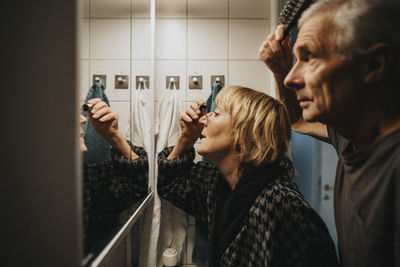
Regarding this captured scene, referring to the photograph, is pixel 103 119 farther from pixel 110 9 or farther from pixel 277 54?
pixel 277 54

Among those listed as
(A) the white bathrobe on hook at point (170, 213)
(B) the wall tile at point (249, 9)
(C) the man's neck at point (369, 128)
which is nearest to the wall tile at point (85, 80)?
(C) the man's neck at point (369, 128)

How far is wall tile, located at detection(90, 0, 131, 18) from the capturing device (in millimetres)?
557

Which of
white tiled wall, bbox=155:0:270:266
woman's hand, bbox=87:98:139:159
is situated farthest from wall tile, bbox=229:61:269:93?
woman's hand, bbox=87:98:139:159

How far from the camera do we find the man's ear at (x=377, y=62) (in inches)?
19.7

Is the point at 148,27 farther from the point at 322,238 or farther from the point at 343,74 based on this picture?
the point at 322,238

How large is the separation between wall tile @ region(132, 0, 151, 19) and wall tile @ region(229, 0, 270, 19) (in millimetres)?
521

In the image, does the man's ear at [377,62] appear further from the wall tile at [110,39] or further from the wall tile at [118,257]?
the wall tile at [118,257]

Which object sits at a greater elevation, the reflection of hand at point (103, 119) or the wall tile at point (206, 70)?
the wall tile at point (206, 70)

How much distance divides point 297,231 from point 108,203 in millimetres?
626

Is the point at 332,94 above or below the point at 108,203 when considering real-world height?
above

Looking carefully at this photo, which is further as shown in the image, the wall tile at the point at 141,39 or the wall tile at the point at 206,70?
the wall tile at the point at 206,70

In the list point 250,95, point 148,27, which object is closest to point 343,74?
point 250,95

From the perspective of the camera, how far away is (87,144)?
1.77 feet

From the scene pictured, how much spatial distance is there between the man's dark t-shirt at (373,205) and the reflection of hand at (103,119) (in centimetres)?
72
